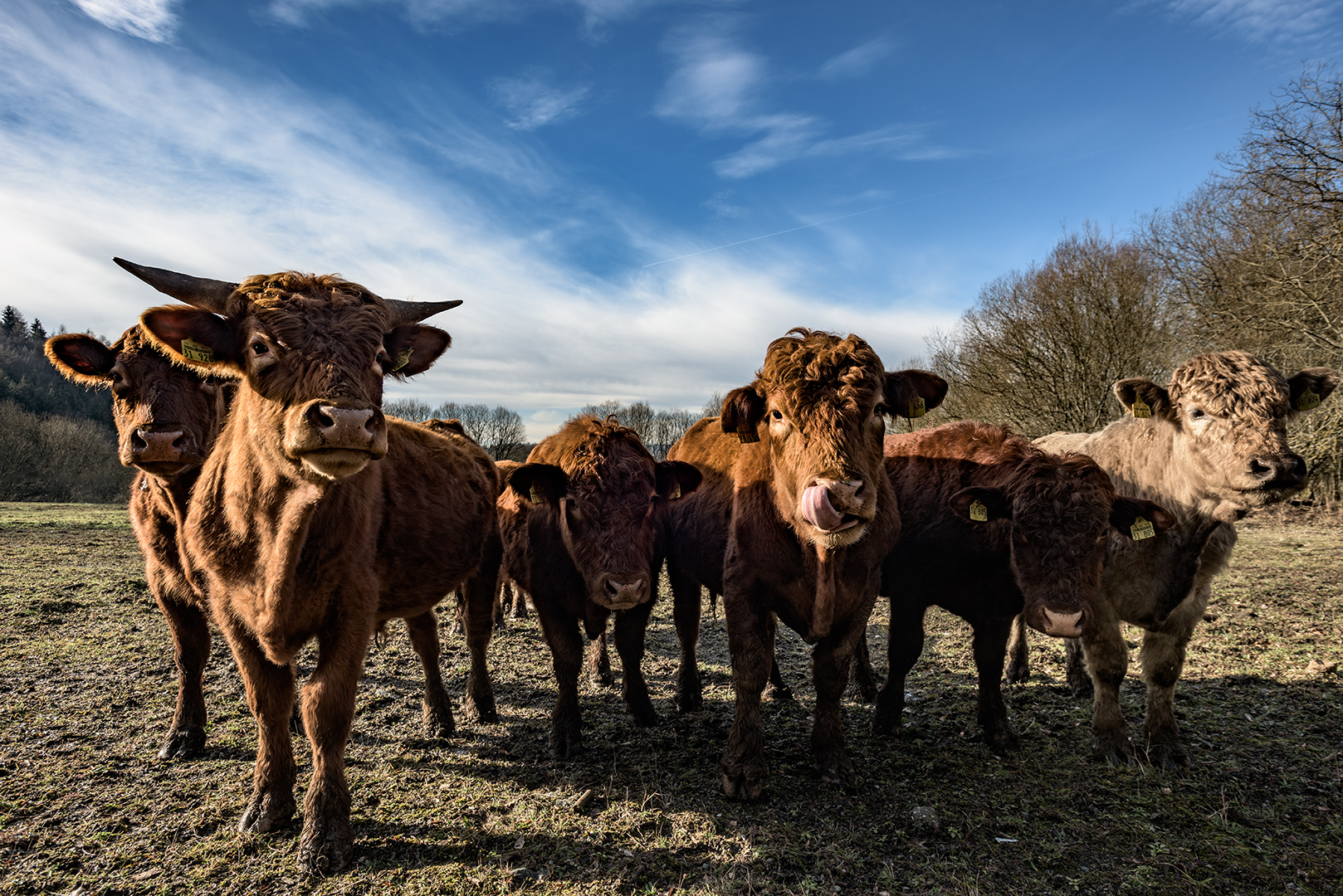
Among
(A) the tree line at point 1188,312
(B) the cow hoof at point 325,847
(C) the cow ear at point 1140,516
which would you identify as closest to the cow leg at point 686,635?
(B) the cow hoof at point 325,847

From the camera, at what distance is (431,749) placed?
4.88m

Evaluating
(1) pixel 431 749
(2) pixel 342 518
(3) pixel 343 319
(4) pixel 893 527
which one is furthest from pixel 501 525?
(4) pixel 893 527

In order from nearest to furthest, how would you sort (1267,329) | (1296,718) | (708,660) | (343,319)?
1. (343,319)
2. (1296,718)
3. (708,660)
4. (1267,329)

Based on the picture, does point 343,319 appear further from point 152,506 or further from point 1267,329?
point 1267,329

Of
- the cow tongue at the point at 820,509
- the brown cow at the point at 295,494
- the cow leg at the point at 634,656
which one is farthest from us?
the cow leg at the point at 634,656

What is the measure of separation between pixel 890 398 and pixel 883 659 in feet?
13.7

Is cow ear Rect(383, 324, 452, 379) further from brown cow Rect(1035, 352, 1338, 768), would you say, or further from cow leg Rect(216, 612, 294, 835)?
brown cow Rect(1035, 352, 1338, 768)

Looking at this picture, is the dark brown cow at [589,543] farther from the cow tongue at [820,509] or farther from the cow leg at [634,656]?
the cow tongue at [820,509]

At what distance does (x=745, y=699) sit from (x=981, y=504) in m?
2.30

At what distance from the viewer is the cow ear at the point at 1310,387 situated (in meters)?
4.75

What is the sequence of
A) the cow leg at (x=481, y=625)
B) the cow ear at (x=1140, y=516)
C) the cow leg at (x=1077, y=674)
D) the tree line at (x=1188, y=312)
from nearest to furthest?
the cow ear at (x=1140, y=516) → the cow leg at (x=481, y=625) → the cow leg at (x=1077, y=674) → the tree line at (x=1188, y=312)

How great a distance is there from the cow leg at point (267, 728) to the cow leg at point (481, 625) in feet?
6.30

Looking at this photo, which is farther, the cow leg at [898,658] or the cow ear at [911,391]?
the cow leg at [898,658]

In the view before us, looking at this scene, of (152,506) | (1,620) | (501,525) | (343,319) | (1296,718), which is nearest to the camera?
(343,319)
